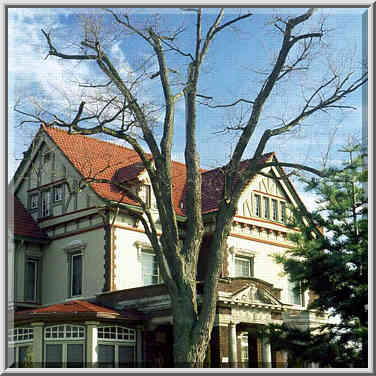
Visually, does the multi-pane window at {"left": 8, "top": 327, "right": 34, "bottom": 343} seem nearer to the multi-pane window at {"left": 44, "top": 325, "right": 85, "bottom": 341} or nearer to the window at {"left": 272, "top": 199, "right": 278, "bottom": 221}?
the multi-pane window at {"left": 44, "top": 325, "right": 85, "bottom": 341}

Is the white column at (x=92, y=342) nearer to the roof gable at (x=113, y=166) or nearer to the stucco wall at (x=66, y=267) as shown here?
the stucco wall at (x=66, y=267)

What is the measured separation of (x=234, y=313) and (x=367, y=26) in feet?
33.0

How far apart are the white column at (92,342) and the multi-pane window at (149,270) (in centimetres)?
397

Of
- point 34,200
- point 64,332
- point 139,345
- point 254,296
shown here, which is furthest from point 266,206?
point 64,332

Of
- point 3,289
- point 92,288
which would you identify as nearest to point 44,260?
point 92,288

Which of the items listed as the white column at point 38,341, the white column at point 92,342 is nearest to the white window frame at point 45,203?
the white column at point 38,341

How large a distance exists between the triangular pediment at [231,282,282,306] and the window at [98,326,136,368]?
11.5ft

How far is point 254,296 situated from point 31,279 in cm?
827

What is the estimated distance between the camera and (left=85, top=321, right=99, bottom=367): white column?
1898 cm

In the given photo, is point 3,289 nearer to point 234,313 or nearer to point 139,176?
point 234,313

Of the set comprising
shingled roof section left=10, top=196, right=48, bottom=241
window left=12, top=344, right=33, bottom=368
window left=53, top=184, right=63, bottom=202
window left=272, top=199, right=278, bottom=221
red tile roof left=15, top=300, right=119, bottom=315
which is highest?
window left=53, top=184, right=63, bottom=202

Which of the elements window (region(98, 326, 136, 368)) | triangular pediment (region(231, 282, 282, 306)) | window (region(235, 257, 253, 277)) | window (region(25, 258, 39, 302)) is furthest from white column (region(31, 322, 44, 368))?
window (region(235, 257, 253, 277))

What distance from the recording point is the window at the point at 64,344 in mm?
19094

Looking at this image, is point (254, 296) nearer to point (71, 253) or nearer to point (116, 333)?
point (116, 333)
